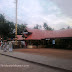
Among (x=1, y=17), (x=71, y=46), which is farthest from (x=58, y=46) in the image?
(x=1, y=17)

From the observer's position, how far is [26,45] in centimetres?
2812

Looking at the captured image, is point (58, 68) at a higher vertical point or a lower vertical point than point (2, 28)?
lower

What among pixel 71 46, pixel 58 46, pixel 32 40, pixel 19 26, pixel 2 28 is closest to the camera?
pixel 71 46

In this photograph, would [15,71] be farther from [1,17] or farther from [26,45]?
[1,17]

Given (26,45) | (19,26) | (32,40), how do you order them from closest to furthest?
1. (32,40)
2. (26,45)
3. (19,26)

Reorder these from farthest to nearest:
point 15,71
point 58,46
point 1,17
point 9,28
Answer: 1. point 1,17
2. point 9,28
3. point 58,46
4. point 15,71

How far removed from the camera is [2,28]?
33.0 metres

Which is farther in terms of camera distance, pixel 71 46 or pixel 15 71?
pixel 71 46

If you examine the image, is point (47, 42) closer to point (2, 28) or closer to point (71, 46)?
point (71, 46)

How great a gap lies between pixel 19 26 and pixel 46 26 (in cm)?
1812

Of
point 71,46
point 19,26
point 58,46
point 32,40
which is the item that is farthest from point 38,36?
point 19,26

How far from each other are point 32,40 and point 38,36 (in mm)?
2212

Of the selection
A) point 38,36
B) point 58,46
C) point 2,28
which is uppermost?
point 2,28

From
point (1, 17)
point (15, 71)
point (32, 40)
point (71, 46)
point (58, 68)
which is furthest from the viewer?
point (1, 17)
